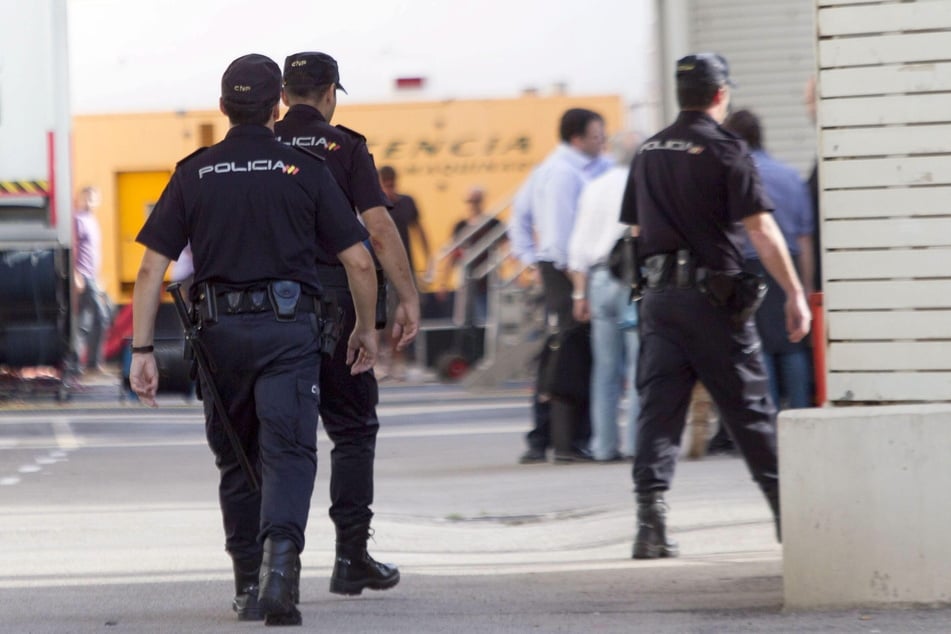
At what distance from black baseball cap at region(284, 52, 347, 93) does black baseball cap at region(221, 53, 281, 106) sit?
0.49 m

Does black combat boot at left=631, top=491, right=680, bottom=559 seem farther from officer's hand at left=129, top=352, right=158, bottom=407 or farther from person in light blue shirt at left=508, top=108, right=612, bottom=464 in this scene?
person in light blue shirt at left=508, top=108, right=612, bottom=464

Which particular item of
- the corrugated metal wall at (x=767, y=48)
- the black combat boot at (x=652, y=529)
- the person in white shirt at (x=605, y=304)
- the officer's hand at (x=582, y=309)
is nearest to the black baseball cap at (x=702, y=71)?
the black combat boot at (x=652, y=529)

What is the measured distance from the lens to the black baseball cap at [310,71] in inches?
263

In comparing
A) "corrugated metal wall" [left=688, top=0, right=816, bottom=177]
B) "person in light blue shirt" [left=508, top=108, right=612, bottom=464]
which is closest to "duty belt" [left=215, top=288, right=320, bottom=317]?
"person in light blue shirt" [left=508, top=108, right=612, bottom=464]

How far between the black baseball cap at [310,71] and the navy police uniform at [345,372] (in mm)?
90

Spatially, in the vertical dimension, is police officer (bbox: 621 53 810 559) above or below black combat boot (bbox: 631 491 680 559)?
above

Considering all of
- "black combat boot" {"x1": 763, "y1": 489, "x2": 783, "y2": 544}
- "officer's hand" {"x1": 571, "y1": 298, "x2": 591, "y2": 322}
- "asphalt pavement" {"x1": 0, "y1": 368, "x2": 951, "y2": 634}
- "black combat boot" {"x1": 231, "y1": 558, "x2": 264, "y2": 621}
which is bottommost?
"asphalt pavement" {"x1": 0, "y1": 368, "x2": 951, "y2": 634}

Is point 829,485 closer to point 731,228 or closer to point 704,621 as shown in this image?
point 704,621

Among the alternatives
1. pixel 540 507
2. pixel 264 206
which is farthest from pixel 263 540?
pixel 540 507

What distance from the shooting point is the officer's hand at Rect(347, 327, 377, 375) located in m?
6.34

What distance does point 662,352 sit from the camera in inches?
295

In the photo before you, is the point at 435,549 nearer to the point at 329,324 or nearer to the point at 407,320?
the point at 407,320

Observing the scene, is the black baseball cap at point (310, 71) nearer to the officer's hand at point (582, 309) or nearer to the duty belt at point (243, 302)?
the duty belt at point (243, 302)

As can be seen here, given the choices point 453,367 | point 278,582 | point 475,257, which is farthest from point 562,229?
point 475,257
